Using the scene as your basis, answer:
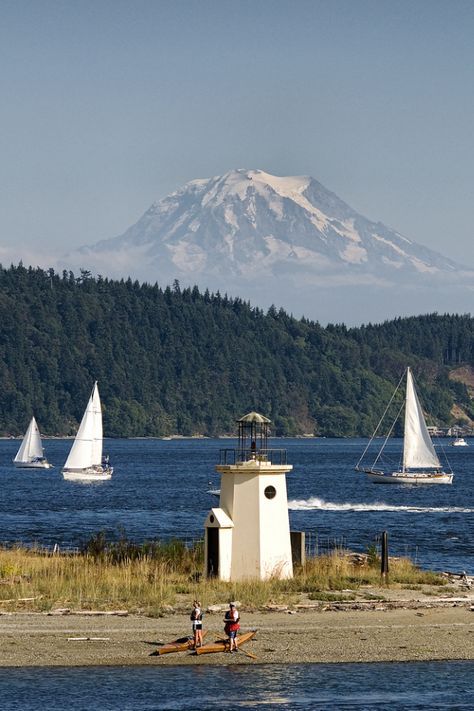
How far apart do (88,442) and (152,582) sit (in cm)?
10980

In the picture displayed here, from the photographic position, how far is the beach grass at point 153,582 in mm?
46844

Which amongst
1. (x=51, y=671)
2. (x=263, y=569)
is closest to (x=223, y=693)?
(x=51, y=671)

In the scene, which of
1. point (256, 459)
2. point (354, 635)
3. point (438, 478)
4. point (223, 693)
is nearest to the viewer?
point (223, 693)

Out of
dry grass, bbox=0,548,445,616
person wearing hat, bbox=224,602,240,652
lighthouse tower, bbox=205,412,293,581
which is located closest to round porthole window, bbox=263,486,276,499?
lighthouse tower, bbox=205,412,293,581

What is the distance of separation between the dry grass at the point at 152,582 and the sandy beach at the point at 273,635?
1410mm

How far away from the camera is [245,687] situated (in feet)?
124

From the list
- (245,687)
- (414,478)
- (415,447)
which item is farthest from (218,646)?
(414,478)

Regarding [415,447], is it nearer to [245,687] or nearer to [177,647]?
[177,647]

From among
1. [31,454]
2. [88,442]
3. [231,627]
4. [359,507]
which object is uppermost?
[31,454]

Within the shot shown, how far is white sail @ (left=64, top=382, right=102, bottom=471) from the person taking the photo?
15688 cm

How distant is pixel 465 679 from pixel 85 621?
12034 mm

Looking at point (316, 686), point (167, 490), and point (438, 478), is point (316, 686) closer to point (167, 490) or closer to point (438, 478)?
point (167, 490)

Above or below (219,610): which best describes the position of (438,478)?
above

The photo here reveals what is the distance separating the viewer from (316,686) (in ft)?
125
